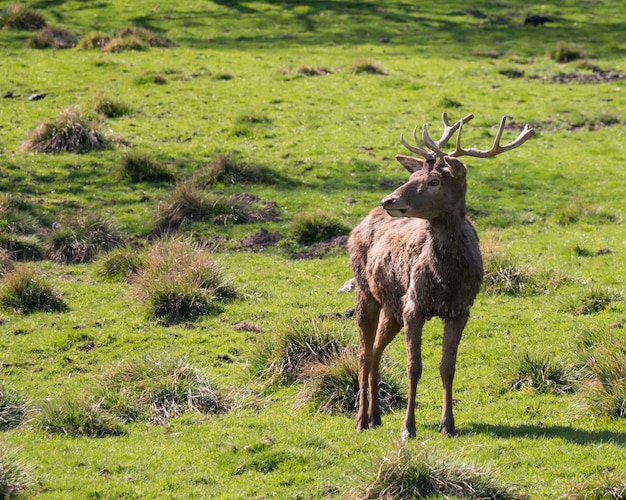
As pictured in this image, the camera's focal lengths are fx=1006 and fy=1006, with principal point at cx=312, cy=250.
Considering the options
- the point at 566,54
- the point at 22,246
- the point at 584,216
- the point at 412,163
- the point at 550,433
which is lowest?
the point at 22,246

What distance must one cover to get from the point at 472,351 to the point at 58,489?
6.67 m

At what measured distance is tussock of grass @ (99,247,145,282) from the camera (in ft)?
61.8

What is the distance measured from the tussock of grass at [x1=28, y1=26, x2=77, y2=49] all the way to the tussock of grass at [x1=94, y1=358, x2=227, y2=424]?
26.2 m

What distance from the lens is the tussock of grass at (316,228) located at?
20984 mm

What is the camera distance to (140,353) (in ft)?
50.2

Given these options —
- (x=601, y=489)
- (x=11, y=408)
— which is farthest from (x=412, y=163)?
(x=11, y=408)

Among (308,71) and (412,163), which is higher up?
(412,163)

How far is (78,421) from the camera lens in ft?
39.5

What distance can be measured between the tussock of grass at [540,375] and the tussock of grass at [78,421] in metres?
5.01

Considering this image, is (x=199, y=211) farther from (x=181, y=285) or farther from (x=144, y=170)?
(x=181, y=285)

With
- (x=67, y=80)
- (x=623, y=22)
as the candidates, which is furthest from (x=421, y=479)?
(x=623, y=22)

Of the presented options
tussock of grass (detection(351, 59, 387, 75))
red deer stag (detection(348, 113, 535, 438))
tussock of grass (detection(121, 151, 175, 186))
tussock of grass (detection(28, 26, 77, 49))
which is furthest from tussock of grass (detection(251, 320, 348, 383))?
tussock of grass (detection(28, 26, 77, 49))

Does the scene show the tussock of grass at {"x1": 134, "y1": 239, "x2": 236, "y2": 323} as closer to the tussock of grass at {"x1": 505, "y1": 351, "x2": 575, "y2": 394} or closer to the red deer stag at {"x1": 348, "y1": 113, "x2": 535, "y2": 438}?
the tussock of grass at {"x1": 505, "y1": 351, "x2": 575, "y2": 394}

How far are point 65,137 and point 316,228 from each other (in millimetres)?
8733
